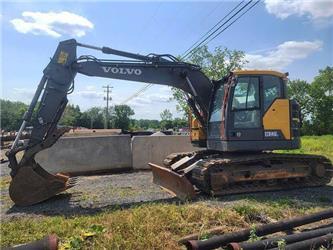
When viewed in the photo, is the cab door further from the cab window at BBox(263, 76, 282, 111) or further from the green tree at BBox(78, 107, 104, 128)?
the green tree at BBox(78, 107, 104, 128)

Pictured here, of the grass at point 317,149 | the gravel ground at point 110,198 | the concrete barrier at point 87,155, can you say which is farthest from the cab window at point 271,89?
the grass at point 317,149

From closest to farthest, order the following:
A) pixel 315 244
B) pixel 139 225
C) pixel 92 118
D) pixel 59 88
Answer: pixel 315 244
pixel 139 225
pixel 59 88
pixel 92 118

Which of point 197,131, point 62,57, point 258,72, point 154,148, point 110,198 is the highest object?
point 62,57

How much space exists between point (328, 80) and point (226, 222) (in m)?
81.3

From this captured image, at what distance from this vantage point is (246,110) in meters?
9.75

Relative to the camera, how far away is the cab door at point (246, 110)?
969 cm

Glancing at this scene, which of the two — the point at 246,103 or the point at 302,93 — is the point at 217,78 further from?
the point at 302,93

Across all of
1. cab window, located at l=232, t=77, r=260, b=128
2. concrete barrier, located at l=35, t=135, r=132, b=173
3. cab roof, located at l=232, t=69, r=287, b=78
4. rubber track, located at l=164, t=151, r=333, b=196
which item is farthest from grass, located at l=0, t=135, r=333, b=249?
concrete barrier, located at l=35, t=135, r=132, b=173

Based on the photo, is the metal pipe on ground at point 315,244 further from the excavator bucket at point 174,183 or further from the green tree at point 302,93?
the green tree at point 302,93

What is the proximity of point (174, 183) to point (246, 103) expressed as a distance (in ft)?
8.26

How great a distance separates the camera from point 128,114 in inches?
4592

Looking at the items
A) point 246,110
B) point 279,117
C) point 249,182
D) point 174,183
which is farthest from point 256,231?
point 279,117

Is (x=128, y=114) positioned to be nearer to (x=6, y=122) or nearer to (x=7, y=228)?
(x=6, y=122)

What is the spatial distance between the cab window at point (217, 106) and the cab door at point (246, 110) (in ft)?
1.47
